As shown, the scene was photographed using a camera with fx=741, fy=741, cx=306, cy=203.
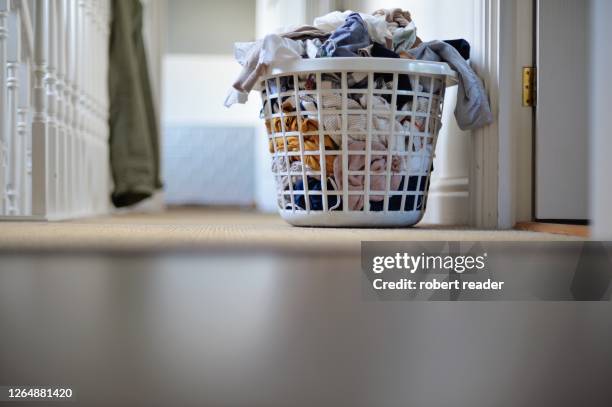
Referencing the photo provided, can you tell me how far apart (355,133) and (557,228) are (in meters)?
0.35

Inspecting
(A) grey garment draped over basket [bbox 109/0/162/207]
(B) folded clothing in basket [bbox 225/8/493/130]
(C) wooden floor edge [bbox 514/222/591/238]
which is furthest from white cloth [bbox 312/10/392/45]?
(A) grey garment draped over basket [bbox 109/0/162/207]

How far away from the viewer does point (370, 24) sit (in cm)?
129

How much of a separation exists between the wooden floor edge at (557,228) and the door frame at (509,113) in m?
0.06

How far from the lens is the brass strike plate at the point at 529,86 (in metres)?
1.35

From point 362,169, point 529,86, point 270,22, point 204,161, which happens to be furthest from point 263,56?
point 204,161

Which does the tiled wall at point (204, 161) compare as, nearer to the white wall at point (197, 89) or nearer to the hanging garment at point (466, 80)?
the white wall at point (197, 89)

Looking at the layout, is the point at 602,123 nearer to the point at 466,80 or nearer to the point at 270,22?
the point at 466,80

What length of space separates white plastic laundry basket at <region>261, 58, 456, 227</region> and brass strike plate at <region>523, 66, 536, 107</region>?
0.49ft

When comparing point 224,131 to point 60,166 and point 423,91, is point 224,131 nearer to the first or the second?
point 60,166

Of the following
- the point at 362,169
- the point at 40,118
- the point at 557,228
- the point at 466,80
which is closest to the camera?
the point at 557,228

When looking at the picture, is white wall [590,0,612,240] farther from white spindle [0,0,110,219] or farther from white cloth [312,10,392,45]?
white spindle [0,0,110,219]

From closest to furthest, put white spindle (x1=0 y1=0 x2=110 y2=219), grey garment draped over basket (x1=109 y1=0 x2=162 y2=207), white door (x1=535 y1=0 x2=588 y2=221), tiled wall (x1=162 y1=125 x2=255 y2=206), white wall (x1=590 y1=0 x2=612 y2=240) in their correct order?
white wall (x1=590 y1=0 x2=612 y2=240), white door (x1=535 y1=0 x2=588 y2=221), white spindle (x1=0 y1=0 x2=110 y2=219), grey garment draped over basket (x1=109 y1=0 x2=162 y2=207), tiled wall (x1=162 y1=125 x2=255 y2=206)

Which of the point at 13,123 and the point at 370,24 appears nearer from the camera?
the point at 370,24

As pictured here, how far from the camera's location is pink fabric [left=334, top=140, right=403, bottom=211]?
1223 millimetres
